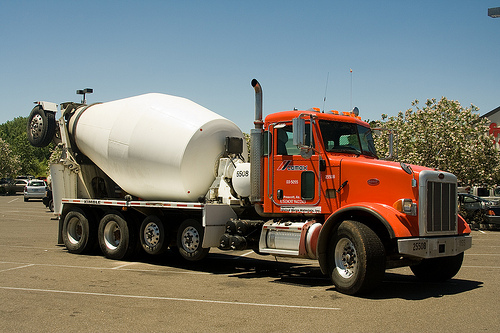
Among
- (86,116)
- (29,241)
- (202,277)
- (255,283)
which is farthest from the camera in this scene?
(29,241)

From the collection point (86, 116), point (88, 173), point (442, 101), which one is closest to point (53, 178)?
point (88, 173)

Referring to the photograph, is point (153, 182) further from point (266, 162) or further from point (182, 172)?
point (266, 162)

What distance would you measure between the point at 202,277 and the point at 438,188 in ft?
16.1

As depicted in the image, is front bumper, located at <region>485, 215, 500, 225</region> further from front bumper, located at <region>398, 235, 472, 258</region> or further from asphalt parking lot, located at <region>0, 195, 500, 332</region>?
front bumper, located at <region>398, 235, 472, 258</region>

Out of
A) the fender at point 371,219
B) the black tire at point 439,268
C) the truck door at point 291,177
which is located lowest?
the black tire at point 439,268

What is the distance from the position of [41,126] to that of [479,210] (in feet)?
58.5

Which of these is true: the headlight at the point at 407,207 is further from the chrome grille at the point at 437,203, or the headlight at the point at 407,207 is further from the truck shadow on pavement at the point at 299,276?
the truck shadow on pavement at the point at 299,276

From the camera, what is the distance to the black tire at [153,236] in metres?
12.6

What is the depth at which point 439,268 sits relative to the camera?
33.2 ft

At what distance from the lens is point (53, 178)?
49.9 feet

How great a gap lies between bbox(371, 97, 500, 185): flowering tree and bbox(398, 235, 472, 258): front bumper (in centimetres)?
1693

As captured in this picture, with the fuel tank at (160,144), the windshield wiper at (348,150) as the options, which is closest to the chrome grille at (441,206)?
the windshield wiper at (348,150)

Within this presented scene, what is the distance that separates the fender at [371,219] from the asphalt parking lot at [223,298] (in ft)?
2.69

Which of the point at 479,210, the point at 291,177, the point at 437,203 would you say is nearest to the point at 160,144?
the point at 291,177
